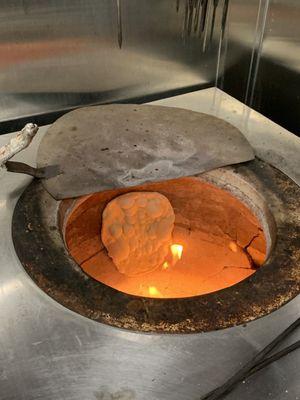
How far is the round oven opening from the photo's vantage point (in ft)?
5.86

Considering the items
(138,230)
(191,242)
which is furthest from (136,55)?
(191,242)

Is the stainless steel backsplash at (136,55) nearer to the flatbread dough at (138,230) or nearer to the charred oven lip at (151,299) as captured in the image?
the flatbread dough at (138,230)

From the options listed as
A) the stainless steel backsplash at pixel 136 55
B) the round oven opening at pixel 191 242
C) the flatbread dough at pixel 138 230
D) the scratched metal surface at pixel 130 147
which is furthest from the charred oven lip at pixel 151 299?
the stainless steel backsplash at pixel 136 55

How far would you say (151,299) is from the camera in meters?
1.15

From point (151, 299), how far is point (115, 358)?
0.57 feet

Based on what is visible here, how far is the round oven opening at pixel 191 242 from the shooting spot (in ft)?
5.86

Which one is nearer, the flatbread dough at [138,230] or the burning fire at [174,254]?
the flatbread dough at [138,230]

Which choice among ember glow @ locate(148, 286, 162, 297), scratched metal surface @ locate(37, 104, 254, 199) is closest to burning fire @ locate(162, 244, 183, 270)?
ember glow @ locate(148, 286, 162, 297)

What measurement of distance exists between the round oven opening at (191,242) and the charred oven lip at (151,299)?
33 centimetres

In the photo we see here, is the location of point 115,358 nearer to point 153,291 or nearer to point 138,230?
point 138,230

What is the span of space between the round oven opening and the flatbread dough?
4cm

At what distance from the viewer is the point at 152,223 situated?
1928mm

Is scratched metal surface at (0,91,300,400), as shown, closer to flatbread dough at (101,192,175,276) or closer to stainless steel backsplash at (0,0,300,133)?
flatbread dough at (101,192,175,276)

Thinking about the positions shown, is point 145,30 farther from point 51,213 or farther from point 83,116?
point 51,213
